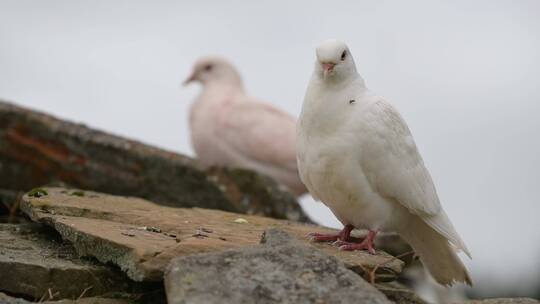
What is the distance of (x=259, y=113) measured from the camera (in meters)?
13.8

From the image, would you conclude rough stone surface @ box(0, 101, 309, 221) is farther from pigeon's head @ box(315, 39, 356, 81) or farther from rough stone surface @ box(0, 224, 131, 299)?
rough stone surface @ box(0, 224, 131, 299)

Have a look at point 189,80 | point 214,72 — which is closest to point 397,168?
point 214,72

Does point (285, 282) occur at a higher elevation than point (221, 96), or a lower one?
lower

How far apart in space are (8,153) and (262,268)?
628 centimetres

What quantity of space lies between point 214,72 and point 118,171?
545 cm

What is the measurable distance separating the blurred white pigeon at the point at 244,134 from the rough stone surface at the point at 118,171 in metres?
2.69

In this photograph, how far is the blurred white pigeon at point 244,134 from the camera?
13297mm

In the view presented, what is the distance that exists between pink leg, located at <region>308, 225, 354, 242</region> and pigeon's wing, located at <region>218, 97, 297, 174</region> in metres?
6.61

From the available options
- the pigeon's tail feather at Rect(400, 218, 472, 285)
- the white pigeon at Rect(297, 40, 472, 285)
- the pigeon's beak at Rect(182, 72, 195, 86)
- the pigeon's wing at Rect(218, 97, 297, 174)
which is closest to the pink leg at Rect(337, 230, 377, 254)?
the white pigeon at Rect(297, 40, 472, 285)

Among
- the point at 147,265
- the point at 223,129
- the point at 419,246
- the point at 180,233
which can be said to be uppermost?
the point at 223,129

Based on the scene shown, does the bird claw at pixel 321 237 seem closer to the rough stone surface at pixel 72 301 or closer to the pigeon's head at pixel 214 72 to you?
the rough stone surface at pixel 72 301

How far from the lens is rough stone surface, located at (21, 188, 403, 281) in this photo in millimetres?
5082

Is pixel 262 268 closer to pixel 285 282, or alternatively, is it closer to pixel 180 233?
pixel 285 282

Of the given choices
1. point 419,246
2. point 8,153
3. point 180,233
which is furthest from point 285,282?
point 8,153
